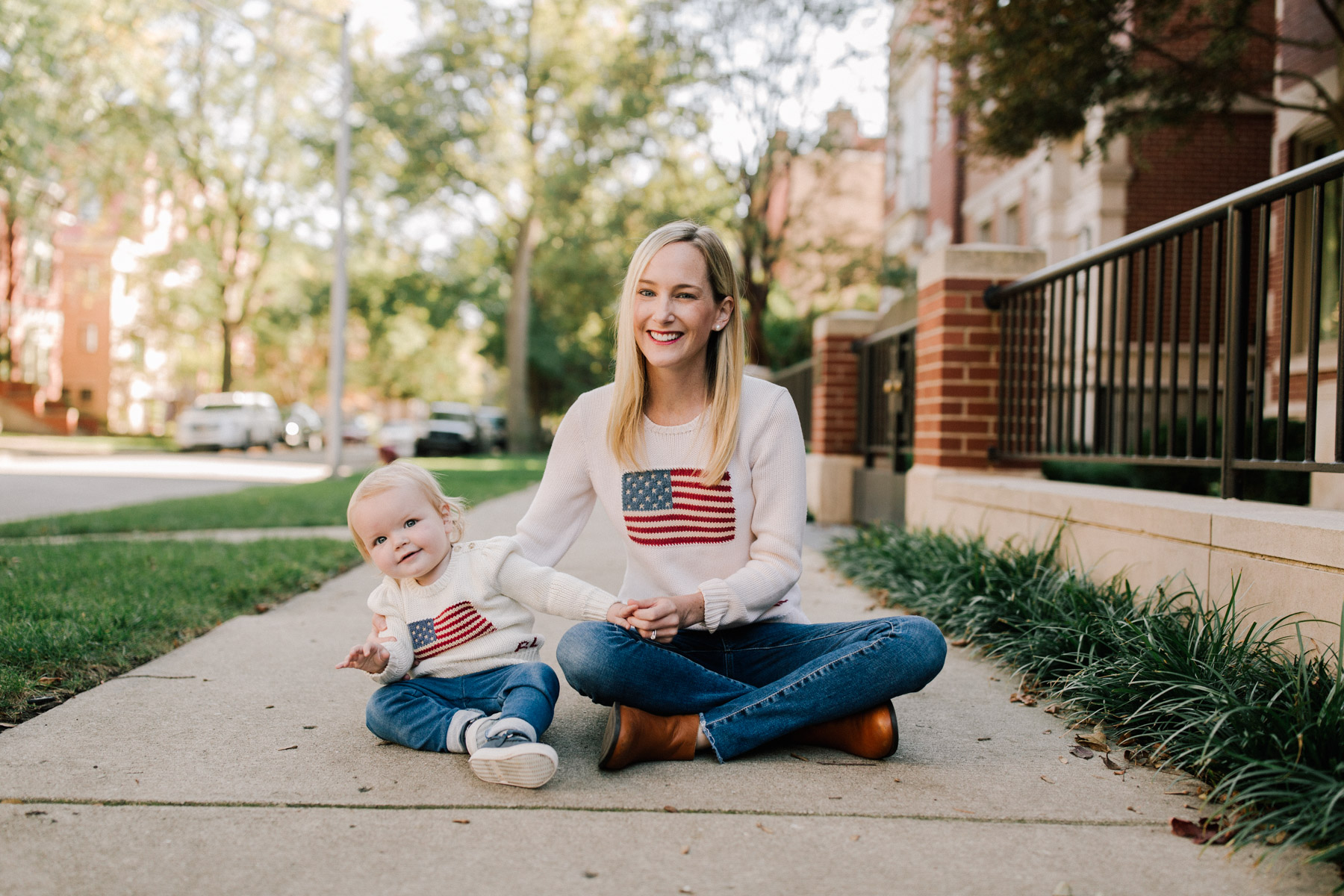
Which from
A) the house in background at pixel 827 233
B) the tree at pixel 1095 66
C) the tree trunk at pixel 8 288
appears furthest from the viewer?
the tree trunk at pixel 8 288

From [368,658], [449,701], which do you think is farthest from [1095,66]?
[368,658]

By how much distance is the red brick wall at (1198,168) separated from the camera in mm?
13227

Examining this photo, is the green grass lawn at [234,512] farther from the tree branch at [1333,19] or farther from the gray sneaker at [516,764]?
the tree branch at [1333,19]

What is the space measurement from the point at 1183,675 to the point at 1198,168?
13.0 meters

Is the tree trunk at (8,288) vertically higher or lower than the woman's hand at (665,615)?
higher

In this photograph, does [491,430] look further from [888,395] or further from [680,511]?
[680,511]

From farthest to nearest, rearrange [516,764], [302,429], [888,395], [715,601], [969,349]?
[302,429], [888,395], [969,349], [715,601], [516,764]

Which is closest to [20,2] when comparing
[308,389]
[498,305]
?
[498,305]

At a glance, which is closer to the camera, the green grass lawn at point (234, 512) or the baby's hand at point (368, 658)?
the baby's hand at point (368, 658)

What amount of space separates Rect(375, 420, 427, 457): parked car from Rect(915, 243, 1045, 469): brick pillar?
24.1 m

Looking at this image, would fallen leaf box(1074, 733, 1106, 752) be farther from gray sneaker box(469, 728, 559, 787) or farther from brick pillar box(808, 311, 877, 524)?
brick pillar box(808, 311, 877, 524)

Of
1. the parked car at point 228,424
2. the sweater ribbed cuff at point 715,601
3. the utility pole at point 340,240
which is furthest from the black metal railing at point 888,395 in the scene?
the parked car at point 228,424

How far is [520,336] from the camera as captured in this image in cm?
3078

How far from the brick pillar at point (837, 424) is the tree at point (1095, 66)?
9.08ft
